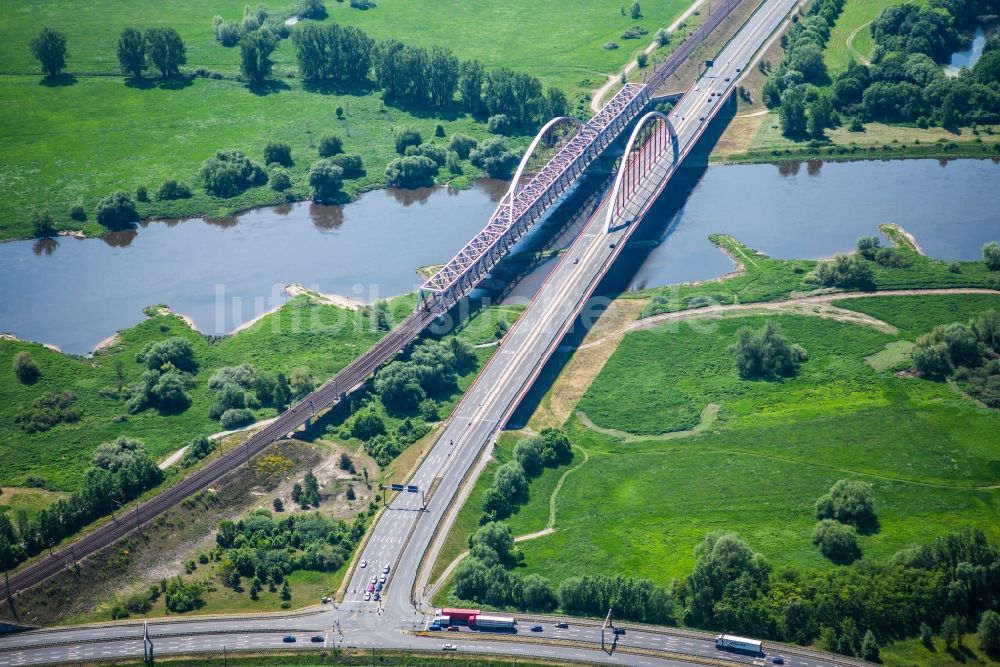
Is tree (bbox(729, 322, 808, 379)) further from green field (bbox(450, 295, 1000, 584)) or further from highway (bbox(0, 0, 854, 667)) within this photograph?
highway (bbox(0, 0, 854, 667))

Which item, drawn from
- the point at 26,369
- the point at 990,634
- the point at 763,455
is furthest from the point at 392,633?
the point at 26,369

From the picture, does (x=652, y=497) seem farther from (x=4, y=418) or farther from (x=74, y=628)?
(x=4, y=418)

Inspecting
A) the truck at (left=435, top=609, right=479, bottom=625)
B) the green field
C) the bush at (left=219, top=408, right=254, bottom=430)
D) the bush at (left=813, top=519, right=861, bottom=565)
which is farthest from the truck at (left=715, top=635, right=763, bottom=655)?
the bush at (left=219, top=408, right=254, bottom=430)

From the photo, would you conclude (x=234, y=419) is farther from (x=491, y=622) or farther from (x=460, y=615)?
(x=491, y=622)

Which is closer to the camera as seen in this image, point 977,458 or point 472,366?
point 977,458

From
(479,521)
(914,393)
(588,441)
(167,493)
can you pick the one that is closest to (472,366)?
(588,441)

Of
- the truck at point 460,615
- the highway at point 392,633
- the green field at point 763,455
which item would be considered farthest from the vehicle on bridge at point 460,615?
the green field at point 763,455
